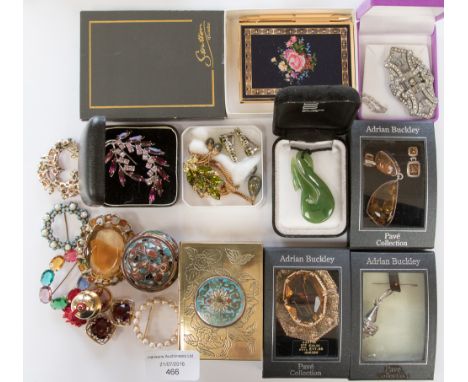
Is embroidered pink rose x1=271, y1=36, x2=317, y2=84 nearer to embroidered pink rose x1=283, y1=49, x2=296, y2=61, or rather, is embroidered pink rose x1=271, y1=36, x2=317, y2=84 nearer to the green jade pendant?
embroidered pink rose x1=283, y1=49, x2=296, y2=61

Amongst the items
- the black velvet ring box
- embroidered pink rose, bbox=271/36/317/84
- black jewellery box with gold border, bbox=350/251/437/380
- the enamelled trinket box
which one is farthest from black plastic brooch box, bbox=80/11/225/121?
black jewellery box with gold border, bbox=350/251/437/380

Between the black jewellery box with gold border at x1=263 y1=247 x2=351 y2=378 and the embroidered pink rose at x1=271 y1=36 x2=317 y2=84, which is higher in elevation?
the embroidered pink rose at x1=271 y1=36 x2=317 y2=84

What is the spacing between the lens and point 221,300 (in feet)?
4.41

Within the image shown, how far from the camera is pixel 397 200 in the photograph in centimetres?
138

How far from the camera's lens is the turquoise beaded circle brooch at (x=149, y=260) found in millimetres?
1361

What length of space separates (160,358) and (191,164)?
628mm

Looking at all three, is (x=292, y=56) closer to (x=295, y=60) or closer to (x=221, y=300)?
(x=295, y=60)

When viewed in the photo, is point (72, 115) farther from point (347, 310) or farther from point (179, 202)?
point (347, 310)

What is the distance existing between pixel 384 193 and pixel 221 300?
24.7 inches

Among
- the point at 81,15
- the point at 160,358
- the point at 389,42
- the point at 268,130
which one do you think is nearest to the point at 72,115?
the point at 81,15

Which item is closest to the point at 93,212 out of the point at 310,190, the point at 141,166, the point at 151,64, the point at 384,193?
the point at 141,166

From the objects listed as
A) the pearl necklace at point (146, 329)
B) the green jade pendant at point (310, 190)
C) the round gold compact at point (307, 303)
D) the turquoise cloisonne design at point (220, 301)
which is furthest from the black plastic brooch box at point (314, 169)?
the pearl necklace at point (146, 329)

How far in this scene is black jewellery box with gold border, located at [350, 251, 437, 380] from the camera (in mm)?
1359

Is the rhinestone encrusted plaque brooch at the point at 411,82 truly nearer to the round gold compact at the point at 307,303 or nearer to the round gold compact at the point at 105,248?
the round gold compact at the point at 307,303
